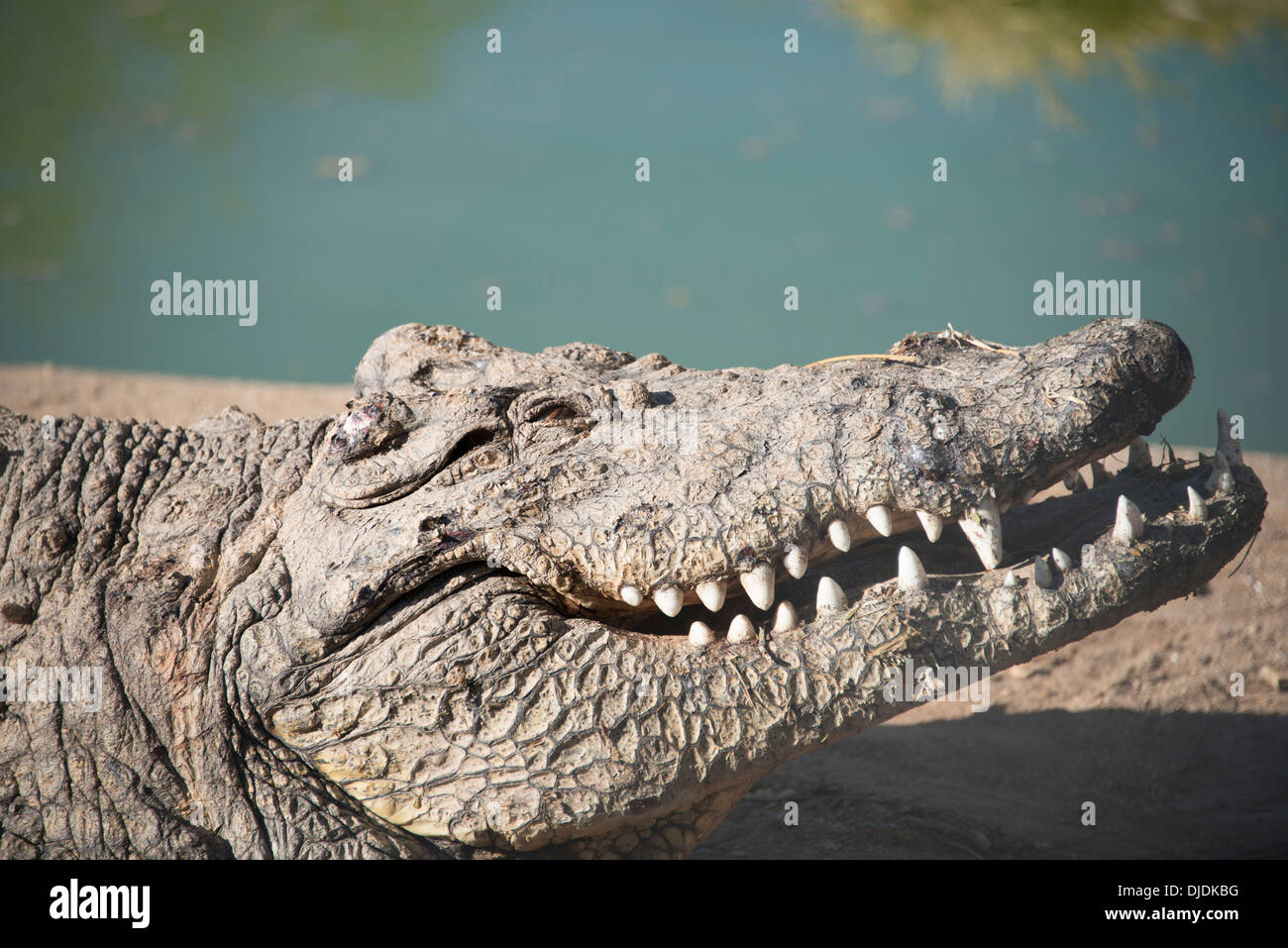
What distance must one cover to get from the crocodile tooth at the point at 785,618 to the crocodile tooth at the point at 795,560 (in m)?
0.15

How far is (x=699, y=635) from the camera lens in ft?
8.13

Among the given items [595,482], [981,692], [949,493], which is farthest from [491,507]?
[981,692]

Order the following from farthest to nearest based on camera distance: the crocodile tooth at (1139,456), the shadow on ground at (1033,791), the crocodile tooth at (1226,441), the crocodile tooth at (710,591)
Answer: the shadow on ground at (1033,791) < the crocodile tooth at (1139,456) < the crocodile tooth at (1226,441) < the crocodile tooth at (710,591)

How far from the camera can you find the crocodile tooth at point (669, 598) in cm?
238

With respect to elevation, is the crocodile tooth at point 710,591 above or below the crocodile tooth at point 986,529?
below

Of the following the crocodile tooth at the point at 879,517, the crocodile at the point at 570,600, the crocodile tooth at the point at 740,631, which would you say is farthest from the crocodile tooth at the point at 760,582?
the crocodile tooth at the point at 879,517

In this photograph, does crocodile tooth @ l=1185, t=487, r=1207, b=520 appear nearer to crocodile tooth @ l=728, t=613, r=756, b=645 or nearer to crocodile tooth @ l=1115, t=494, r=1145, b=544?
crocodile tooth @ l=1115, t=494, r=1145, b=544

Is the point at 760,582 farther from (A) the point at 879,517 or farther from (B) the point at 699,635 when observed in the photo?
(A) the point at 879,517

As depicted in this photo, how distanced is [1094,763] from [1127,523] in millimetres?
2264

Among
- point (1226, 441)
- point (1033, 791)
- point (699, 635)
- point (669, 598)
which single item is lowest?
point (1033, 791)

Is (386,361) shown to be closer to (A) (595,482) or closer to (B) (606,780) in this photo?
(A) (595,482)

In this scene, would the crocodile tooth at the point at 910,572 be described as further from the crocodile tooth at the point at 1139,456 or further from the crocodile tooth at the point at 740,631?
the crocodile tooth at the point at 1139,456

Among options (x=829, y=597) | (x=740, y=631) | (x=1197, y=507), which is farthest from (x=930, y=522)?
(x=1197, y=507)

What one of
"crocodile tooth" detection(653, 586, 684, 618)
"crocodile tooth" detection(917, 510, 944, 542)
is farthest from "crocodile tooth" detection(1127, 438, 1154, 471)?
"crocodile tooth" detection(653, 586, 684, 618)
